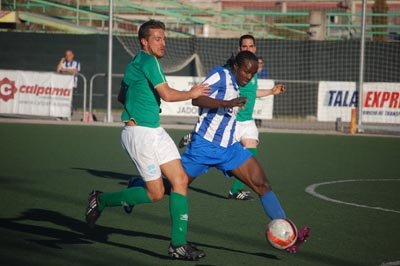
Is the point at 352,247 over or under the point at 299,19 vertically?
under

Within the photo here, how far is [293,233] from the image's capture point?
803 cm

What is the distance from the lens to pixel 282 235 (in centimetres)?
801

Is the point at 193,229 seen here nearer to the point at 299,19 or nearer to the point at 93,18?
the point at 93,18

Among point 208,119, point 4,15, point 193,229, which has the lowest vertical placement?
point 193,229

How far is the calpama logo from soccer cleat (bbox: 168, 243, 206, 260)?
17.8 m

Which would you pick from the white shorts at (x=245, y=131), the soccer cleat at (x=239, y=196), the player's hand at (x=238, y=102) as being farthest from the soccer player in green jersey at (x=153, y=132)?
the white shorts at (x=245, y=131)

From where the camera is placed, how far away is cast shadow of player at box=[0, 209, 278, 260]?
858cm

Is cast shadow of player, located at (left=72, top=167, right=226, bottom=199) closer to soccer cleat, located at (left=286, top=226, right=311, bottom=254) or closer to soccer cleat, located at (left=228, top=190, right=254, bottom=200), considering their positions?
soccer cleat, located at (left=228, top=190, right=254, bottom=200)

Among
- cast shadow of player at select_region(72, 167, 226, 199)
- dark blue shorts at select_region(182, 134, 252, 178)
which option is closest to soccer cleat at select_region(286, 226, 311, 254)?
dark blue shorts at select_region(182, 134, 252, 178)

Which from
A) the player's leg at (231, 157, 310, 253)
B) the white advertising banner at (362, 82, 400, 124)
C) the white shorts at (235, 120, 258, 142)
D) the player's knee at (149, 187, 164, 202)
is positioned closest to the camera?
the player's knee at (149, 187, 164, 202)

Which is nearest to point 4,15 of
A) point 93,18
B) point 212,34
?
point 93,18

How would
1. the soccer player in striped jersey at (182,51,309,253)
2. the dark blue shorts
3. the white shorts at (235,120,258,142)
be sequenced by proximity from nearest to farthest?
the soccer player in striped jersey at (182,51,309,253)
the dark blue shorts
the white shorts at (235,120,258,142)

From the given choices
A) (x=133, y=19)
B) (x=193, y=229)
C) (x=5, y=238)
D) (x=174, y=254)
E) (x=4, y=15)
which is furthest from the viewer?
(x=133, y=19)

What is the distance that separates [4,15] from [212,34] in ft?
32.6
